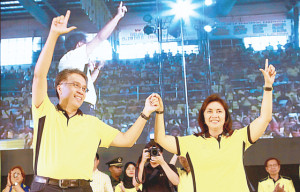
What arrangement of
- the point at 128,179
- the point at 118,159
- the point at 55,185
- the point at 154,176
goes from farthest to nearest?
1. the point at 118,159
2. the point at 128,179
3. the point at 154,176
4. the point at 55,185

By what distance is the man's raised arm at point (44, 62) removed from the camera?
2.11m

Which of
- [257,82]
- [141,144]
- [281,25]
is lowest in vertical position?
[141,144]

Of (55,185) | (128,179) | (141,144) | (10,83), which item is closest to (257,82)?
(141,144)

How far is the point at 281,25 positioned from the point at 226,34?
0.71 metres

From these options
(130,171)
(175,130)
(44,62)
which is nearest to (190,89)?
(175,130)

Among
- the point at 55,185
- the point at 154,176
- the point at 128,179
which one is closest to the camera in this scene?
the point at 55,185

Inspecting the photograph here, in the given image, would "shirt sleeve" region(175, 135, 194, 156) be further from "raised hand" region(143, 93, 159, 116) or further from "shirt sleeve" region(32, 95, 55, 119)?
"shirt sleeve" region(32, 95, 55, 119)

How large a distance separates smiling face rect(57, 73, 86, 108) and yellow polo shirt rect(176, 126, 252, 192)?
2.03 ft

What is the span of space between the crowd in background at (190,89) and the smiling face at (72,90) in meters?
2.98

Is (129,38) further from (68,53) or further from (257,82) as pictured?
(257,82)

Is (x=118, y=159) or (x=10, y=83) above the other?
(x=10, y=83)

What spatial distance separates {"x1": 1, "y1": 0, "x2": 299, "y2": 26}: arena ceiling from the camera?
5359 millimetres

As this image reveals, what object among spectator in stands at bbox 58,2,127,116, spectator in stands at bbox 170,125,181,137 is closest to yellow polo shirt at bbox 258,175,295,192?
spectator in stands at bbox 170,125,181,137

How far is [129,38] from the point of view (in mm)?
5430
